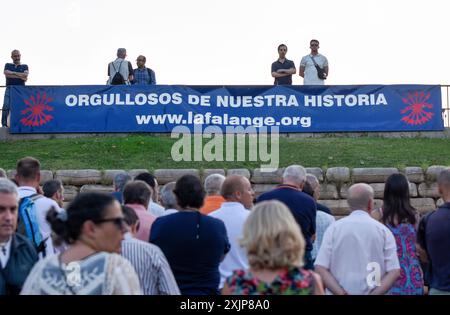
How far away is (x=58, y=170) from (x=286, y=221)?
12.6 meters

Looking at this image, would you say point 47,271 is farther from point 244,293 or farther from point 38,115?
point 38,115

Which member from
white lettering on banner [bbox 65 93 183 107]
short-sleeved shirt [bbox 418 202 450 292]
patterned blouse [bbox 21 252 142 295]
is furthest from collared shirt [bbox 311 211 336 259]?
white lettering on banner [bbox 65 93 183 107]

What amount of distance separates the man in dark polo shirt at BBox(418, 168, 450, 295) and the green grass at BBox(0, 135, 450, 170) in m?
9.50

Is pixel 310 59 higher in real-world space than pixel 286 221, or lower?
higher

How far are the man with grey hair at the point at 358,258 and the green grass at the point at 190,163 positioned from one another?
32.4 ft

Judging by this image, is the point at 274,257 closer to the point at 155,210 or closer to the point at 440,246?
the point at 440,246

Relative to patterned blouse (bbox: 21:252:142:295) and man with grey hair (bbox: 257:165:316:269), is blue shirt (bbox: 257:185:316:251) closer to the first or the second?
man with grey hair (bbox: 257:165:316:269)

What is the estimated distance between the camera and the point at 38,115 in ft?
63.4

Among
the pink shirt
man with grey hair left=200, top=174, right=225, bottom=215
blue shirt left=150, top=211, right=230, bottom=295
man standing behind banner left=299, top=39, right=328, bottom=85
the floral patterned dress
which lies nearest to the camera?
blue shirt left=150, top=211, right=230, bottom=295

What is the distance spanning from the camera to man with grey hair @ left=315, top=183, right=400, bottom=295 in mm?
7219

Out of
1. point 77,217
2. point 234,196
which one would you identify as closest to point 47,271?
point 77,217

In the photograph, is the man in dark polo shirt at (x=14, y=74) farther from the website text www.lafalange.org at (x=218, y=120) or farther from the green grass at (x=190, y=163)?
the website text www.lafalange.org at (x=218, y=120)
